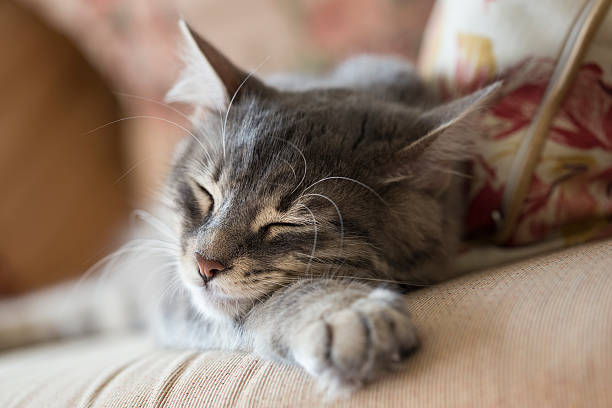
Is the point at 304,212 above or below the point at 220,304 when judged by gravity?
above

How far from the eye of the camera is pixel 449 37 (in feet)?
3.71

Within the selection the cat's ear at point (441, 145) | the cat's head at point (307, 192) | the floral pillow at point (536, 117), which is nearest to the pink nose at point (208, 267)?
the cat's head at point (307, 192)

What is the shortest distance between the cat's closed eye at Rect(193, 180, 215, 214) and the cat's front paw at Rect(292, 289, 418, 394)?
0.36m

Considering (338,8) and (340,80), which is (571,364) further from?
(338,8)

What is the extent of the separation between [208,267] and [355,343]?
1.03ft

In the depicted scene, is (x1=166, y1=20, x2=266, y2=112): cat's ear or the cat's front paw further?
(x1=166, y1=20, x2=266, y2=112): cat's ear

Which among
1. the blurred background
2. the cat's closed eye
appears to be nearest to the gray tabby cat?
the cat's closed eye

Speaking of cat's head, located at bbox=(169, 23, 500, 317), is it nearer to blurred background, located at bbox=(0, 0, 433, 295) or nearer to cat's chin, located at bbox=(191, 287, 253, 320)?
cat's chin, located at bbox=(191, 287, 253, 320)

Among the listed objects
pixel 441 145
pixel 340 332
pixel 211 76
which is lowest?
pixel 340 332

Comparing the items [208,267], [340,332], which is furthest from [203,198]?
[340,332]

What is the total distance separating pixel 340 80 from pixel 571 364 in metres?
0.97

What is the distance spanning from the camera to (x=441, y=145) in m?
0.90

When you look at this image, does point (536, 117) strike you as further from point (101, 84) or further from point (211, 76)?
point (101, 84)

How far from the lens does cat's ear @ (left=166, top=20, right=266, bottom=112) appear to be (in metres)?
1.01
